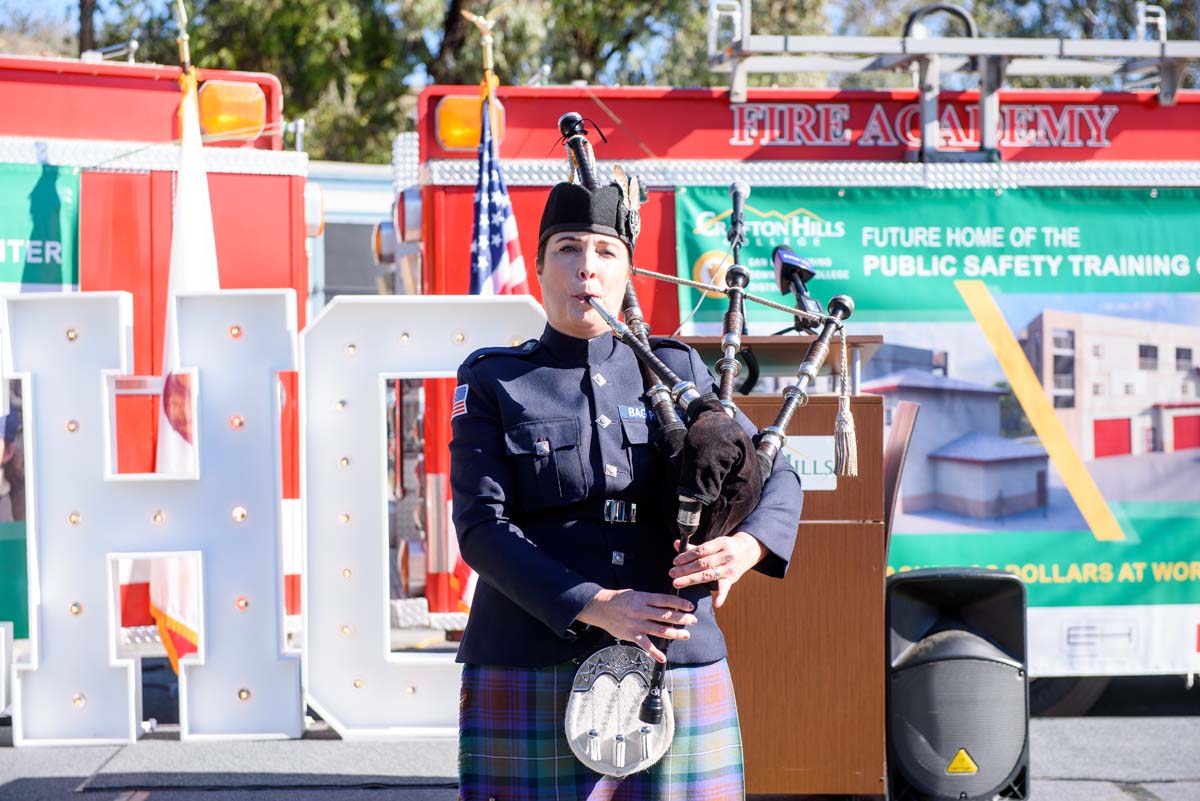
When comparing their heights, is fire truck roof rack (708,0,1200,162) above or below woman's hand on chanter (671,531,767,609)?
above

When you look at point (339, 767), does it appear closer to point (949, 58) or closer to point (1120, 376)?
point (1120, 376)

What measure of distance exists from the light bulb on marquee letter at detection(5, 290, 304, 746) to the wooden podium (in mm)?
1678

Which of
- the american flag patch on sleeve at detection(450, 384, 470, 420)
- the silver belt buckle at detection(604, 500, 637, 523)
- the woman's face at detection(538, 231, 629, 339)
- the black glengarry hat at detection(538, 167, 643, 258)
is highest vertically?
the black glengarry hat at detection(538, 167, 643, 258)

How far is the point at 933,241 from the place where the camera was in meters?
5.38

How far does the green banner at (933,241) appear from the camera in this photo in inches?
211

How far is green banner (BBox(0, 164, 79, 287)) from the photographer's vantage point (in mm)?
5141

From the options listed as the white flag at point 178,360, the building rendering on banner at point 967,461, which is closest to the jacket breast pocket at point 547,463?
the white flag at point 178,360

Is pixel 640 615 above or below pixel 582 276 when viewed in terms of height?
below

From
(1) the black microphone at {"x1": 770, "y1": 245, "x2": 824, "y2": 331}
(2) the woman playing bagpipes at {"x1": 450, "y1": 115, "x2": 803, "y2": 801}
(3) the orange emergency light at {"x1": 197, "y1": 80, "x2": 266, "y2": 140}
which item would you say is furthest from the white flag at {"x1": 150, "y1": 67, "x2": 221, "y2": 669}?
(2) the woman playing bagpipes at {"x1": 450, "y1": 115, "x2": 803, "y2": 801}

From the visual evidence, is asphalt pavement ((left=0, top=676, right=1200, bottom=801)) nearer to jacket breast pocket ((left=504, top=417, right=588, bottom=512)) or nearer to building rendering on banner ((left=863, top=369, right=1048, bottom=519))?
building rendering on banner ((left=863, top=369, right=1048, bottom=519))

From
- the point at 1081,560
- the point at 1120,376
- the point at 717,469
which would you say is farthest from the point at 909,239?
the point at 717,469

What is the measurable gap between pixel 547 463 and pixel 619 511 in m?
0.15

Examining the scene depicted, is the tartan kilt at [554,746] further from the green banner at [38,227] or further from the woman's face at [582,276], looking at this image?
the green banner at [38,227]

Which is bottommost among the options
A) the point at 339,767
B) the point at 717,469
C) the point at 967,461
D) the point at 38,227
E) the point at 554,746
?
the point at 339,767
